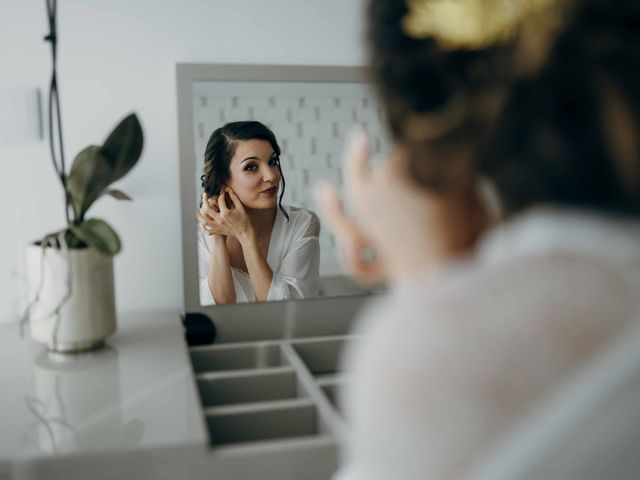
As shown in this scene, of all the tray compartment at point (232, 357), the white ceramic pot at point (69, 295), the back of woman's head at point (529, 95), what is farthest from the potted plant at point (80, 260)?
the back of woman's head at point (529, 95)

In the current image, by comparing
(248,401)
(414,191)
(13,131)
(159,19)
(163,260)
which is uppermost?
(159,19)

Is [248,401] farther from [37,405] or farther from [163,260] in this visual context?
[163,260]

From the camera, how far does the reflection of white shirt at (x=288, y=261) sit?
1259 mm

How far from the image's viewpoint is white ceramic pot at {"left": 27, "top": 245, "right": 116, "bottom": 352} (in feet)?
3.19

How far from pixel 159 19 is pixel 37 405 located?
0.78 meters

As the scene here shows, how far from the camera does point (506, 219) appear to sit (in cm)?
36

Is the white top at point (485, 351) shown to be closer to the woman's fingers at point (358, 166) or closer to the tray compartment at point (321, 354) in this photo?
the woman's fingers at point (358, 166)

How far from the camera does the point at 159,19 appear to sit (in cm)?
128

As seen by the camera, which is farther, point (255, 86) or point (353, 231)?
point (255, 86)

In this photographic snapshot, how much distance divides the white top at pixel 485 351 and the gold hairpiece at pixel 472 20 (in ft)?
0.39

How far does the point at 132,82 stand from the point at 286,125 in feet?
1.03

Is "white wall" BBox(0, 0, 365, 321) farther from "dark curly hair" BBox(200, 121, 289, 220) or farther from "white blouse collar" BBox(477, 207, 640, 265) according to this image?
"white blouse collar" BBox(477, 207, 640, 265)

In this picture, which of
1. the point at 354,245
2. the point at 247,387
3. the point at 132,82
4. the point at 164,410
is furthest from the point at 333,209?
the point at 132,82

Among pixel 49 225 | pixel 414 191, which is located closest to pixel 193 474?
pixel 414 191
